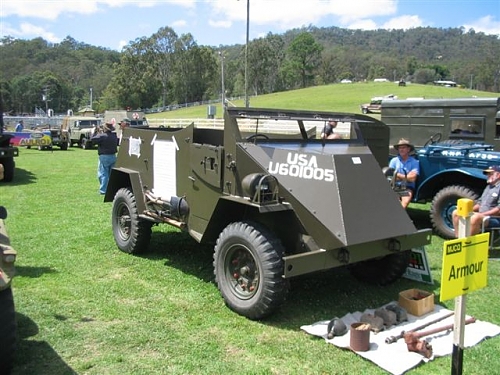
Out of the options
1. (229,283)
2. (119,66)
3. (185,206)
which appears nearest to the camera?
(229,283)

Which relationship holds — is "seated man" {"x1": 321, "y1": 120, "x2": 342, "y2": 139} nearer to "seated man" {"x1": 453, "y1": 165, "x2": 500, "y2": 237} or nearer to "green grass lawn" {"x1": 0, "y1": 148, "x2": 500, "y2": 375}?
"green grass lawn" {"x1": 0, "y1": 148, "x2": 500, "y2": 375}

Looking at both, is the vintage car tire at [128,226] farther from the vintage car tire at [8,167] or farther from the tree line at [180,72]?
the tree line at [180,72]

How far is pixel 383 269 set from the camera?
563 centimetres

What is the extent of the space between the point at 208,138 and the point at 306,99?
67.7 m

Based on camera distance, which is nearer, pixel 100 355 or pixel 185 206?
pixel 100 355

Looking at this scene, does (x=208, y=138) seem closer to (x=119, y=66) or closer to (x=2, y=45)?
(x=119, y=66)

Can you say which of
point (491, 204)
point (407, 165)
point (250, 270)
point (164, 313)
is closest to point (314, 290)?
point (250, 270)

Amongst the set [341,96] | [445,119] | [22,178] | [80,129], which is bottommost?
[22,178]

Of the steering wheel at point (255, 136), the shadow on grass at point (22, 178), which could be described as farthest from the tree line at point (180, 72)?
the steering wheel at point (255, 136)

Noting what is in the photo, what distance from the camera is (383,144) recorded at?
710cm

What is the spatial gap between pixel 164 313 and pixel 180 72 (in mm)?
96748

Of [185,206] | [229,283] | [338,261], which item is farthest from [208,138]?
[338,261]

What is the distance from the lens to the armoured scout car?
4.47 meters

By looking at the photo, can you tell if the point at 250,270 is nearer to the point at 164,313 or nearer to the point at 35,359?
the point at 164,313
